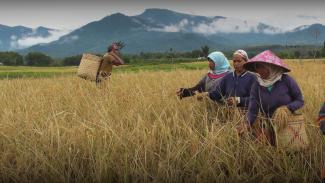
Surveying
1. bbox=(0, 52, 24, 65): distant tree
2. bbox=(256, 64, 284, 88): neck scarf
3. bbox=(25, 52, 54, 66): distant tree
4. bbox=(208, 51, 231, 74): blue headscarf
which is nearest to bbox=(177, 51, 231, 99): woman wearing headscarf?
bbox=(208, 51, 231, 74): blue headscarf

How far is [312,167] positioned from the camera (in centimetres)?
386

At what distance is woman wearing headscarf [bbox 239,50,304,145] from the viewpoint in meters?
3.85

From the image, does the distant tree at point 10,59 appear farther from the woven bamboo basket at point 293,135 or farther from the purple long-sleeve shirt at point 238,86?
the woven bamboo basket at point 293,135

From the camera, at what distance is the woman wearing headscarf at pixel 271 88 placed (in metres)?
3.85

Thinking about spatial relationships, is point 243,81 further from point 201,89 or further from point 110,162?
point 110,162

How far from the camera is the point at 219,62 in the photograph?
215 inches

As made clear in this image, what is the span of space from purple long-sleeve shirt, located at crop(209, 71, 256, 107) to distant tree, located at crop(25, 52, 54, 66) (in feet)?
Answer: 160

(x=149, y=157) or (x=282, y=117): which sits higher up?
(x=282, y=117)

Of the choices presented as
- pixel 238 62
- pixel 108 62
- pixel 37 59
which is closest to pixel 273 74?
pixel 238 62

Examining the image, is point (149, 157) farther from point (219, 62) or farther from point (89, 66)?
point (89, 66)

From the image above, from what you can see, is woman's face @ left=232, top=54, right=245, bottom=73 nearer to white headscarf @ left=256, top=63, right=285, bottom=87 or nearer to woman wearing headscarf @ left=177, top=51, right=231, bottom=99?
woman wearing headscarf @ left=177, top=51, right=231, bottom=99

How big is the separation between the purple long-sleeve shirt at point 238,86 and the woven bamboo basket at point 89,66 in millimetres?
3848

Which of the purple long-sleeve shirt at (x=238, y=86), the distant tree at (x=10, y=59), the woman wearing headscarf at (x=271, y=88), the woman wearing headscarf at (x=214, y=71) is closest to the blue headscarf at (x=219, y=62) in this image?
the woman wearing headscarf at (x=214, y=71)

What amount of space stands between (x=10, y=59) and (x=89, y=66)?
161 ft
